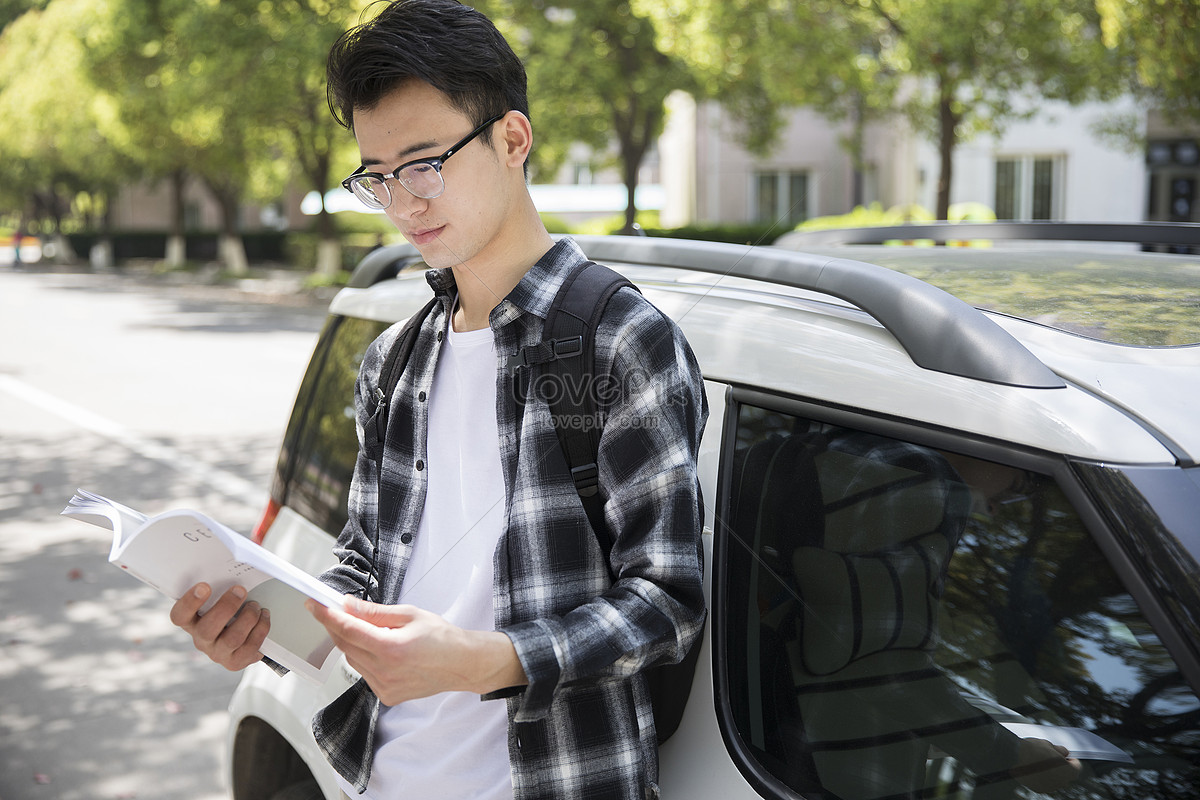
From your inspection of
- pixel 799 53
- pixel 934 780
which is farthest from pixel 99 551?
pixel 799 53

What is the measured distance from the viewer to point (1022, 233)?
2.78 metres

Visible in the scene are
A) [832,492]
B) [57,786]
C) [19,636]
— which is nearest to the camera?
[832,492]

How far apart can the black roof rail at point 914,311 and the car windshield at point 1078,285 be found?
244mm

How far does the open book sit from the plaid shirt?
0.13 meters

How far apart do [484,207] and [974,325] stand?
66cm

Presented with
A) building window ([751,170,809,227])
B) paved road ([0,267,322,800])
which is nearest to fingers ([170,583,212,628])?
paved road ([0,267,322,800])

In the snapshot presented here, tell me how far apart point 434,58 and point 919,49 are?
12.7m

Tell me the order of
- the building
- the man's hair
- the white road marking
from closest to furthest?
1. the man's hair
2. the white road marking
3. the building

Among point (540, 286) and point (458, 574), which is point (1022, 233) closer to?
point (540, 286)

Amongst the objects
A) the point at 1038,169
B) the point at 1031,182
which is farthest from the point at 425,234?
the point at 1038,169

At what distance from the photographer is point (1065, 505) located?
1.16 metres

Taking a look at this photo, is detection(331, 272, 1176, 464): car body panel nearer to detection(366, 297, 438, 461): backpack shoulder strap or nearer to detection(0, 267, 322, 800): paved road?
detection(366, 297, 438, 461): backpack shoulder strap

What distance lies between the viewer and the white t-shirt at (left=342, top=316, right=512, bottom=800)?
1.44 meters

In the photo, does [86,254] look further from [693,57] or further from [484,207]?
[484,207]
